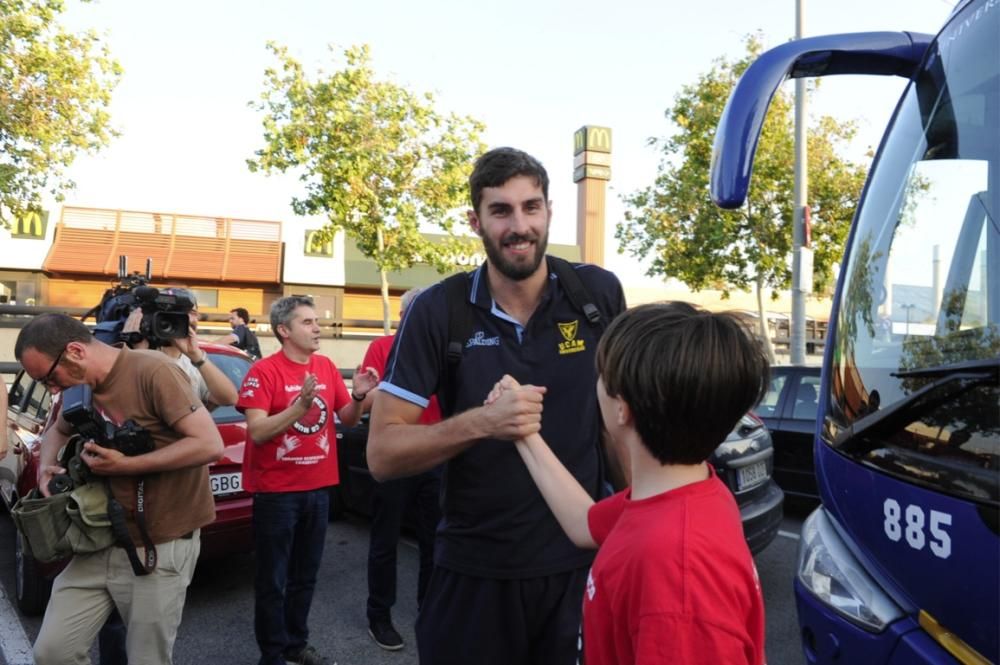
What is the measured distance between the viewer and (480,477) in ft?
7.21

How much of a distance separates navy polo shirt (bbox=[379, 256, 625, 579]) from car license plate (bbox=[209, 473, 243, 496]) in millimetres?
3037

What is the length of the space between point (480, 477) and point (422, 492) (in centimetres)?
253

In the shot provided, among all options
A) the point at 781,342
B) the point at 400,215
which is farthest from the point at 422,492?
the point at 781,342

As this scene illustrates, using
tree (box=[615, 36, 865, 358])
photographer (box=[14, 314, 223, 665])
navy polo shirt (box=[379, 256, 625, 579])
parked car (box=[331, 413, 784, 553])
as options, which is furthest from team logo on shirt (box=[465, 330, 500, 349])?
tree (box=[615, 36, 865, 358])

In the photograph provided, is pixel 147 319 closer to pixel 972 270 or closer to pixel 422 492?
pixel 422 492

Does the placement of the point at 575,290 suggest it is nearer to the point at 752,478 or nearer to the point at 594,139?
the point at 752,478

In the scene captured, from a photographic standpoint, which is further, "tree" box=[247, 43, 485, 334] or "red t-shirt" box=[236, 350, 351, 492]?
"tree" box=[247, 43, 485, 334]

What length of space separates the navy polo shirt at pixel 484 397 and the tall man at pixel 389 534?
226cm

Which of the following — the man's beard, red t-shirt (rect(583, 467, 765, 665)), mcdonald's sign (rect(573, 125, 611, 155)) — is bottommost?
red t-shirt (rect(583, 467, 765, 665))

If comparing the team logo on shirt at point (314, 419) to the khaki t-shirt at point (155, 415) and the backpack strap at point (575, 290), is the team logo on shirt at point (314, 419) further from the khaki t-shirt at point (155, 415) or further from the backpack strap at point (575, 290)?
the backpack strap at point (575, 290)

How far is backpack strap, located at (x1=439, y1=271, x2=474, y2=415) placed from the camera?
222 cm

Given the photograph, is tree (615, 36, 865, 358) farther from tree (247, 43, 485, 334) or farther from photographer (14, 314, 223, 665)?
photographer (14, 314, 223, 665)

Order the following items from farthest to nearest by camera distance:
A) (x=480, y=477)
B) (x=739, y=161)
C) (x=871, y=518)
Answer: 1. (x=739, y=161)
2. (x=480, y=477)
3. (x=871, y=518)

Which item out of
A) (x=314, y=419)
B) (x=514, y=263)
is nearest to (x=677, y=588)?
(x=514, y=263)
